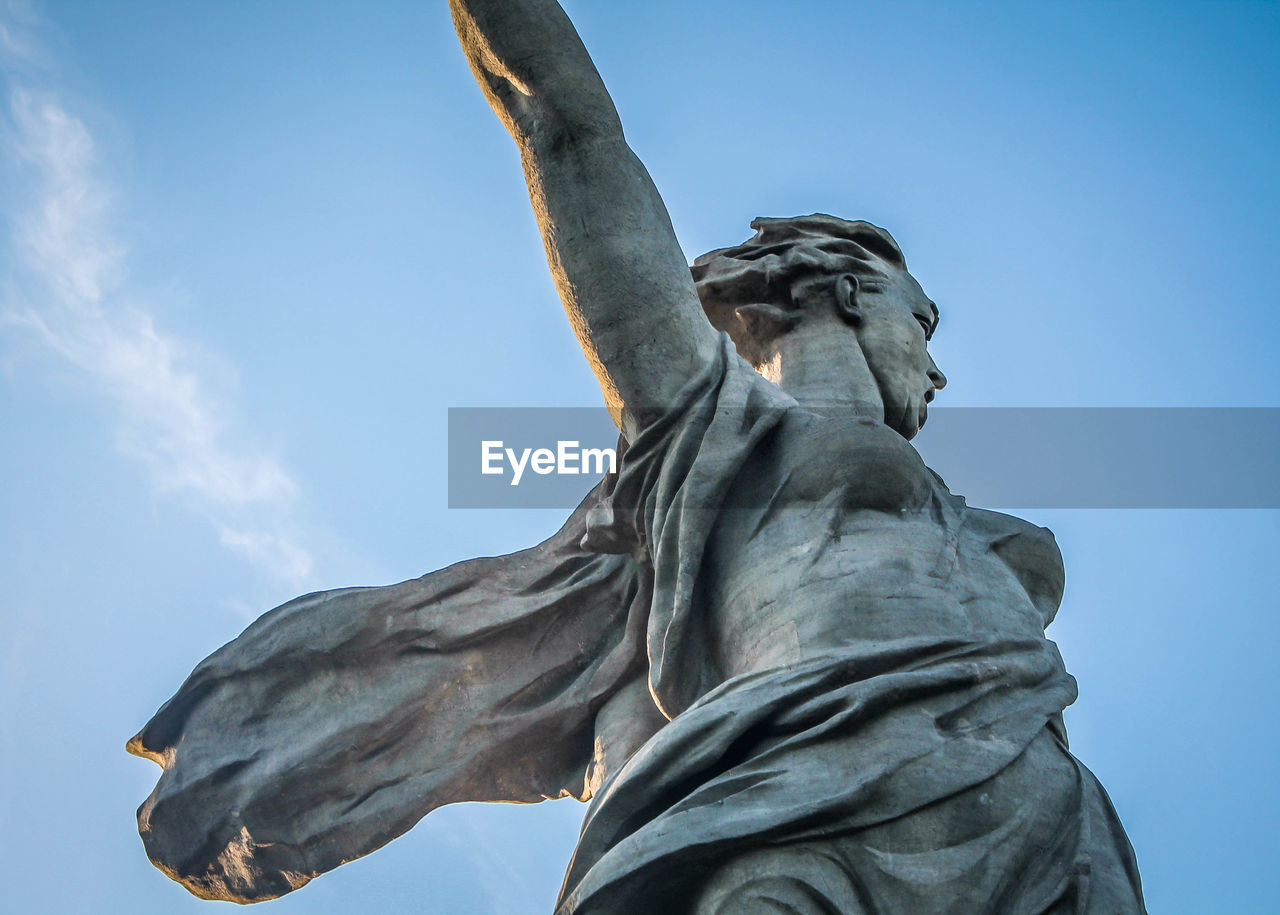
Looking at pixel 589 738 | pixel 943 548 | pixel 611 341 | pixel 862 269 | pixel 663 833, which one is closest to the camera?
pixel 663 833

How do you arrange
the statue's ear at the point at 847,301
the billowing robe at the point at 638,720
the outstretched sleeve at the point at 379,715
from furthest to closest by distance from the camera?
the statue's ear at the point at 847,301 < the outstretched sleeve at the point at 379,715 < the billowing robe at the point at 638,720

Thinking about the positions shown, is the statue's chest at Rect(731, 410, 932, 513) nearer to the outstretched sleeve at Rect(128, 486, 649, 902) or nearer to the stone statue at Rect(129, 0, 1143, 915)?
the stone statue at Rect(129, 0, 1143, 915)

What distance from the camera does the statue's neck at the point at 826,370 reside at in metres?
6.13

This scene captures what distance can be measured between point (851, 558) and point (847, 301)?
6.72 ft

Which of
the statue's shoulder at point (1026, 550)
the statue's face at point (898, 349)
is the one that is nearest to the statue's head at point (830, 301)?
the statue's face at point (898, 349)

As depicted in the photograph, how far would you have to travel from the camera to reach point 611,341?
5383 millimetres

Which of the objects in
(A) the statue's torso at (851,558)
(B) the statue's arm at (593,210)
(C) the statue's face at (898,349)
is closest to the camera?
(A) the statue's torso at (851,558)

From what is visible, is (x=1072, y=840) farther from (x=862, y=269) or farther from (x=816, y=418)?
(x=862, y=269)

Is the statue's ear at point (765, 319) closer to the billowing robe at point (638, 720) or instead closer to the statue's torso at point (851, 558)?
the billowing robe at point (638, 720)

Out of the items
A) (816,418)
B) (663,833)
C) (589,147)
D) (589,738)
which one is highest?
(589,147)

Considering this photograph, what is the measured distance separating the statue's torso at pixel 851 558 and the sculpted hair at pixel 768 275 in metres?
1.30

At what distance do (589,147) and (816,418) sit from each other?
1289 mm

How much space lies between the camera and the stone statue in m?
4.00

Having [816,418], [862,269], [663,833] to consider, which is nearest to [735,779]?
[663,833]
